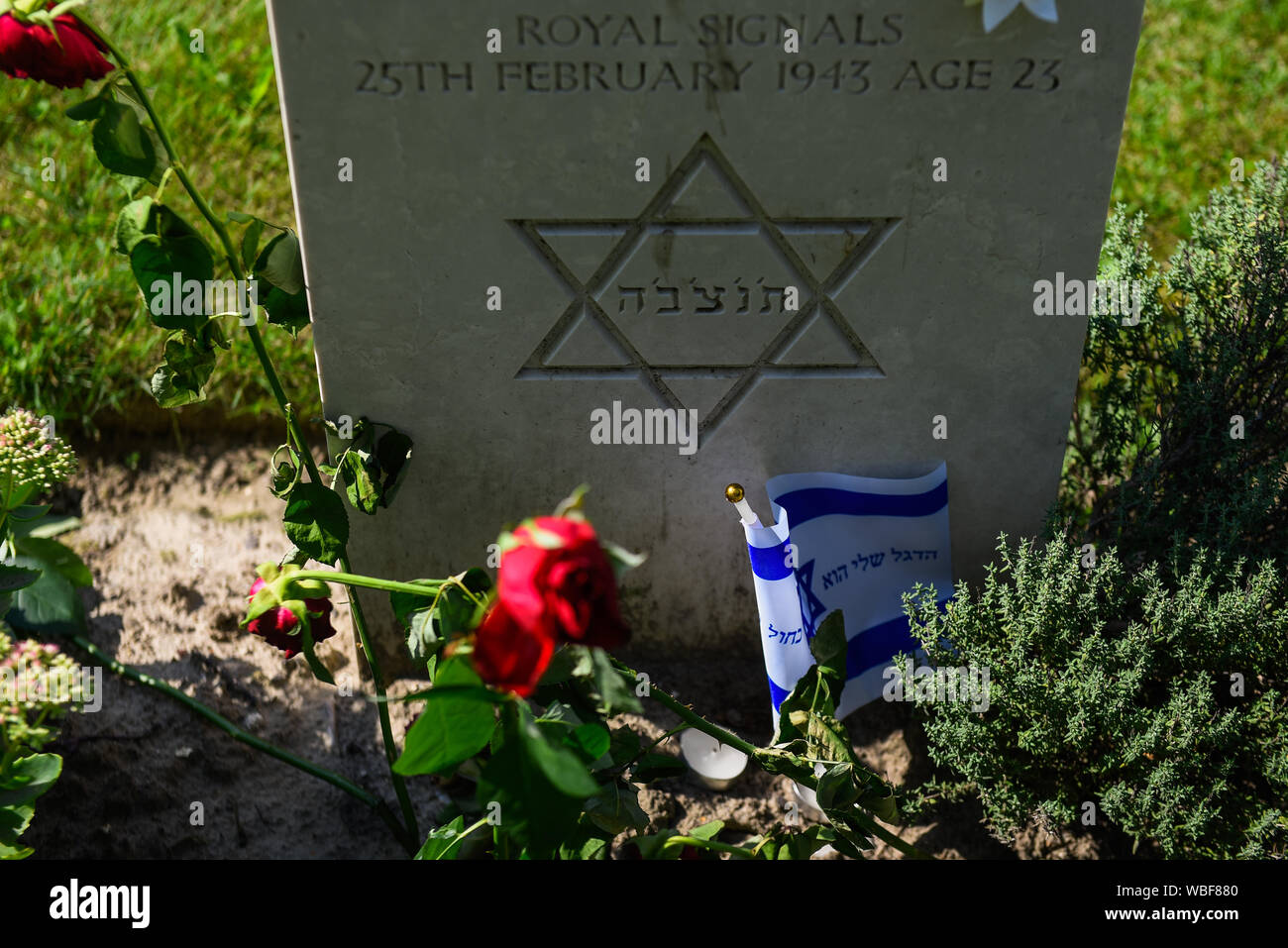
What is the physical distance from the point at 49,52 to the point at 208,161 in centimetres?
171

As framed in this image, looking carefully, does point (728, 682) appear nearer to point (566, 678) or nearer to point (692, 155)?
point (566, 678)

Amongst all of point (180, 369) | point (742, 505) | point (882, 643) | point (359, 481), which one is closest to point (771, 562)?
point (742, 505)

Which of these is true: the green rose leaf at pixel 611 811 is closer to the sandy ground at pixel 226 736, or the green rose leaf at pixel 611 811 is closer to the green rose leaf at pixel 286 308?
the sandy ground at pixel 226 736

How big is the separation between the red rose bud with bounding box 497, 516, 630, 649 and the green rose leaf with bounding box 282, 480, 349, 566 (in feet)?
2.33

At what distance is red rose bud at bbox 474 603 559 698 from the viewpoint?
1198mm

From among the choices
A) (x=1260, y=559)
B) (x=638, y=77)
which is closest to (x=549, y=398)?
(x=638, y=77)

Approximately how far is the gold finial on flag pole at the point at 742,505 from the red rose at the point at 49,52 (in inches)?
46.2

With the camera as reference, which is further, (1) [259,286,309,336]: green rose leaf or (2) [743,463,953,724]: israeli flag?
(2) [743,463,953,724]: israeli flag

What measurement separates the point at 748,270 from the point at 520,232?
0.39 m

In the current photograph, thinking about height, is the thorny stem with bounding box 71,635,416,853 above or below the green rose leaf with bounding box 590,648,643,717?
below

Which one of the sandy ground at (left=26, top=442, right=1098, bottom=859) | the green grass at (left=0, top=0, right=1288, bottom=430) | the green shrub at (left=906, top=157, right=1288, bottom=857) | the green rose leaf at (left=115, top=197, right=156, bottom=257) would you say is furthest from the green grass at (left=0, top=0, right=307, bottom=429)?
the green shrub at (left=906, top=157, right=1288, bottom=857)

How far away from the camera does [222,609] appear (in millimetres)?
2424

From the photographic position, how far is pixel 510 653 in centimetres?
120
